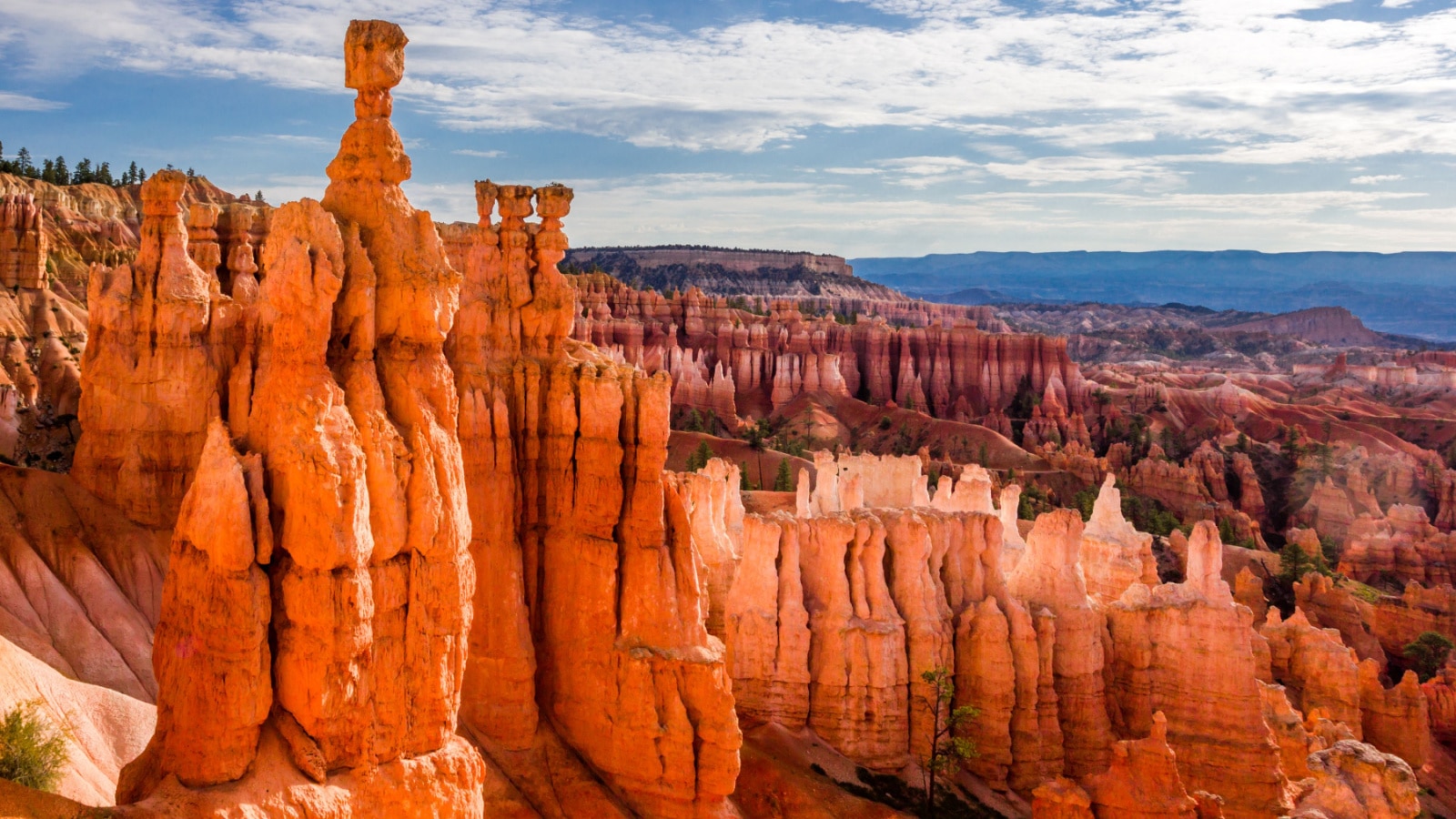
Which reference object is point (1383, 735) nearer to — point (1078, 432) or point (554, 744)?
point (554, 744)

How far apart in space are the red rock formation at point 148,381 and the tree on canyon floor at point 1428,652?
42.1m

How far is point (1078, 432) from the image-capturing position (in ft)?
283

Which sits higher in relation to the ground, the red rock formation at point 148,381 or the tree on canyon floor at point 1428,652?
the red rock formation at point 148,381

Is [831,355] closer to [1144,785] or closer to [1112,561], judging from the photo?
[1112,561]

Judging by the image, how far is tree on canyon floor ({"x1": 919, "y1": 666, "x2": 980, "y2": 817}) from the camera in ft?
78.3

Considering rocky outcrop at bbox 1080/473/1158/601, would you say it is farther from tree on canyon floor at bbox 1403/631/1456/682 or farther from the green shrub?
the green shrub

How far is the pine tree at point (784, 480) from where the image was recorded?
5944cm

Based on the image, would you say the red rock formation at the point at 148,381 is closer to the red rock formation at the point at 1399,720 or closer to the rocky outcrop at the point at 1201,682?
the rocky outcrop at the point at 1201,682

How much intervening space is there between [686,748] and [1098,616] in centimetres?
1425

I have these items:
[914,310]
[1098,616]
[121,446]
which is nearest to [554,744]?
[121,446]

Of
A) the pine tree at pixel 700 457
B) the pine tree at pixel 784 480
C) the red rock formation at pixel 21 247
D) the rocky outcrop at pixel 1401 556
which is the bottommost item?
the rocky outcrop at pixel 1401 556

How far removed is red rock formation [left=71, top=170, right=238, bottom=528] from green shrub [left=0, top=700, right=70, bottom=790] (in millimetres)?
9259

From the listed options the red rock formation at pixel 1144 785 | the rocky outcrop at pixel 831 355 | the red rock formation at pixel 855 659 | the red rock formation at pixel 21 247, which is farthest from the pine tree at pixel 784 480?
the red rock formation at pixel 1144 785

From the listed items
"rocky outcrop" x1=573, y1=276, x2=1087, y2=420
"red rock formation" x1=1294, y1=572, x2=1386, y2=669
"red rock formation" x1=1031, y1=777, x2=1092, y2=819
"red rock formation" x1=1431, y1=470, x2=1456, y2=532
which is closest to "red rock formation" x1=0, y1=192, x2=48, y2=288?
"rocky outcrop" x1=573, y1=276, x2=1087, y2=420
